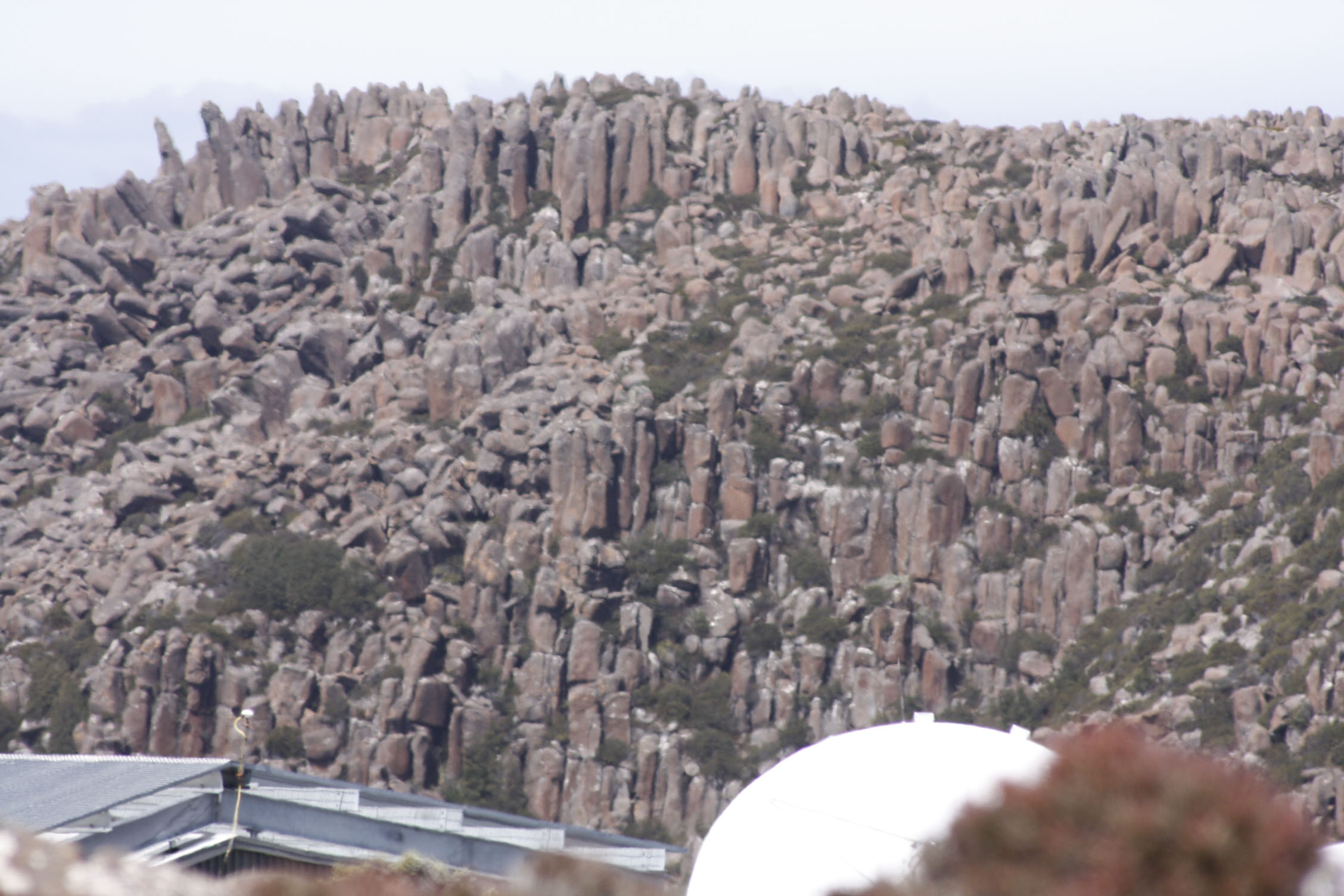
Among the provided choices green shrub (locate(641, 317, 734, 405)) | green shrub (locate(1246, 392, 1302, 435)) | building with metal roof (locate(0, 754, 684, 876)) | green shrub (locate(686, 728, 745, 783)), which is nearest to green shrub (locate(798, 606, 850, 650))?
green shrub (locate(686, 728, 745, 783))

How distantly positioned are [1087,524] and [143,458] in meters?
50.3

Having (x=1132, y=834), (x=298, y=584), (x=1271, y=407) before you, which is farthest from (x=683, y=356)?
(x=1132, y=834)

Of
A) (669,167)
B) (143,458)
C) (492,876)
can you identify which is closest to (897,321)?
(669,167)

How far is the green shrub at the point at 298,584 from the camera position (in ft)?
208

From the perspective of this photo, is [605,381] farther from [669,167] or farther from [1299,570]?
[1299,570]

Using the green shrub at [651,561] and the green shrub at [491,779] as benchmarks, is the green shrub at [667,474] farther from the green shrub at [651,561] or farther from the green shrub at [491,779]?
the green shrub at [491,779]

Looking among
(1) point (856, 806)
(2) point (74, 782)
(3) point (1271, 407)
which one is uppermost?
(3) point (1271, 407)

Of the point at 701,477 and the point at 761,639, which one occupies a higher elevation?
the point at 701,477

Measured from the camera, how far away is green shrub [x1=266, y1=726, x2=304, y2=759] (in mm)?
58859

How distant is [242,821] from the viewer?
25875mm

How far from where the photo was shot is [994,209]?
75.8m

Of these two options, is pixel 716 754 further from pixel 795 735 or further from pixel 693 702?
pixel 795 735

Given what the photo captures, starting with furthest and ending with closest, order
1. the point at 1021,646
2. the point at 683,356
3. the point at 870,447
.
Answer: the point at 683,356
the point at 870,447
the point at 1021,646

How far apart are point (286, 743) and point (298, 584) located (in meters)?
8.13
